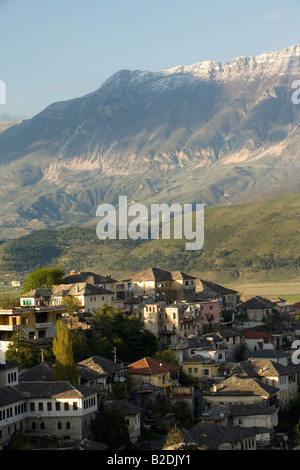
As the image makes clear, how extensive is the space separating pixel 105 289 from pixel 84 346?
1386 cm

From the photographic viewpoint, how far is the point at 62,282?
81.2 meters

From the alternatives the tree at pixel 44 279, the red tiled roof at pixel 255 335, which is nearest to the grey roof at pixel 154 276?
the tree at pixel 44 279

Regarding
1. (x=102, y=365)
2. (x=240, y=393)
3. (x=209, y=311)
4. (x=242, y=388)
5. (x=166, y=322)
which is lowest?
(x=240, y=393)

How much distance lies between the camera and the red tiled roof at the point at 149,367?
200 ft

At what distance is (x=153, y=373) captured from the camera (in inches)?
2384

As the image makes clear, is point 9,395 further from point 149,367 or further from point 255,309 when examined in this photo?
point 255,309

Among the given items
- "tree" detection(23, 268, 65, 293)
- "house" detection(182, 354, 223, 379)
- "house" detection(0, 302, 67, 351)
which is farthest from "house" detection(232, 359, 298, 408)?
"tree" detection(23, 268, 65, 293)

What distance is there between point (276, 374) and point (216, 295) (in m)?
18.4

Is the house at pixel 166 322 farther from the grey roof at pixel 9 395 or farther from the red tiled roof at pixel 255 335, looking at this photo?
the grey roof at pixel 9 395

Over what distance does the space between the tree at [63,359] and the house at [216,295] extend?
2359cm

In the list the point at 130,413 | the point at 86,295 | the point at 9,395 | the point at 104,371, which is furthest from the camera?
the point at 86,295

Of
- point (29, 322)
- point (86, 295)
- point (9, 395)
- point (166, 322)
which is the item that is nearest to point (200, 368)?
point (166, 322)
